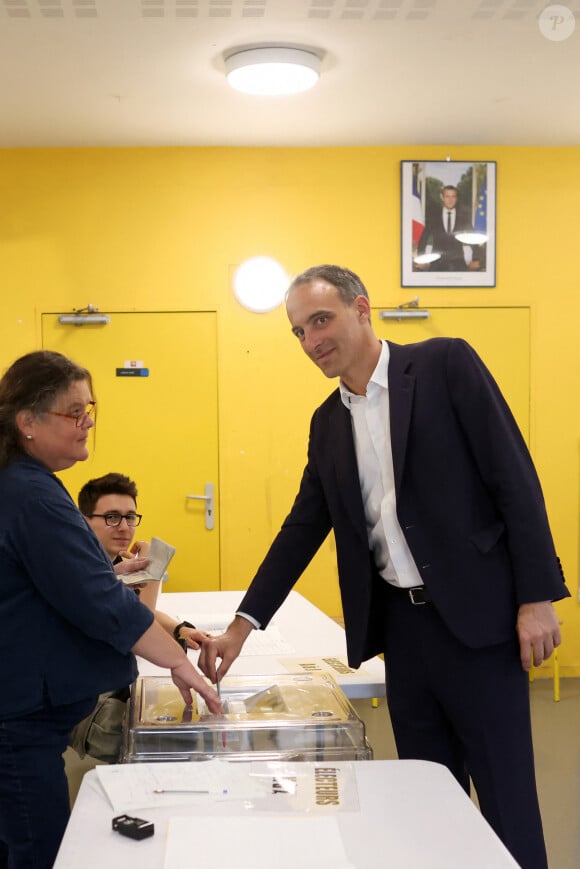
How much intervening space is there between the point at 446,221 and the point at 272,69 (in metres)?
1.70

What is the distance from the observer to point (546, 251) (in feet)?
17.4

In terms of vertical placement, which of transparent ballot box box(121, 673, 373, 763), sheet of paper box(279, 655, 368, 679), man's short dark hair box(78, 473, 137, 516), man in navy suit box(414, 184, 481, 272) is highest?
man in navy suit box(414, 184, 481, 272)

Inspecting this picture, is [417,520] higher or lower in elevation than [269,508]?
higher

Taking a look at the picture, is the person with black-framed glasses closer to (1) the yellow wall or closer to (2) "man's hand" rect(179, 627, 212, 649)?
(2) "man's hand" rect(179, 627, 212, 649)

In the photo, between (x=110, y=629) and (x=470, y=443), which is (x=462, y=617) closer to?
(x=470, y=443)

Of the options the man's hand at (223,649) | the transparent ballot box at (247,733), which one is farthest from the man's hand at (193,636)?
the transparent ballot box at (247,733)

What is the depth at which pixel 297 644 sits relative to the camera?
2.81 meters

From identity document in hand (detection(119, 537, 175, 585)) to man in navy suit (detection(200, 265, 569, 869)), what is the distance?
0.29 metres

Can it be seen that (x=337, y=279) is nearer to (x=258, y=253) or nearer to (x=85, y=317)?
(x=258, y=253)

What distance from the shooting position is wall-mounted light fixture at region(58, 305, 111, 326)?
16.8 feet

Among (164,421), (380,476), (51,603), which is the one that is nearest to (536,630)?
(380,476)

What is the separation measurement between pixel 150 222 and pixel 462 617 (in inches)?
148

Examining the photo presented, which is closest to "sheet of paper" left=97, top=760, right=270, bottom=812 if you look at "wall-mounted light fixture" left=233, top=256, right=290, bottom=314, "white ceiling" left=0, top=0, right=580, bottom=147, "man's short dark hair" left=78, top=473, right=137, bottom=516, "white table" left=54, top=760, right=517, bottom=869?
"white table" left=54, top=760, right=517, bottom=869

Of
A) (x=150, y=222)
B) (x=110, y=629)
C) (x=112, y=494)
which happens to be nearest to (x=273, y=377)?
(x=150, y=222)
